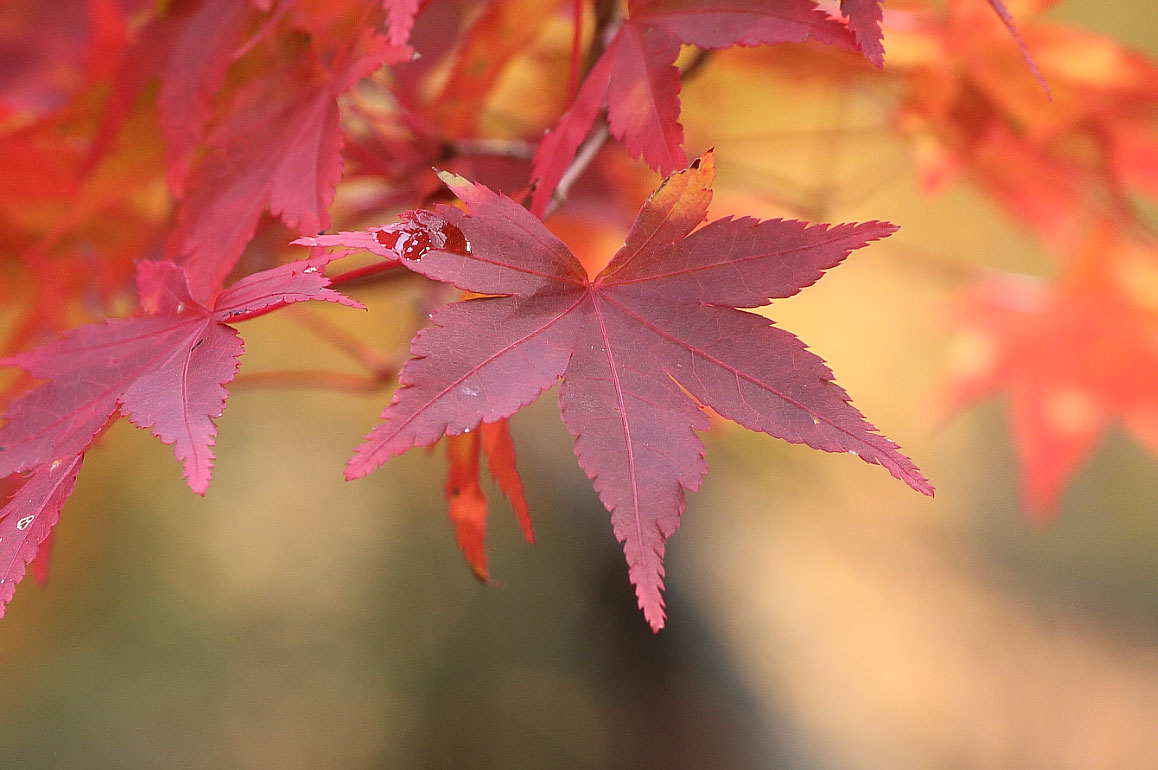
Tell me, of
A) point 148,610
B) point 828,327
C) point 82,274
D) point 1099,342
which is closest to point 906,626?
point 828,327

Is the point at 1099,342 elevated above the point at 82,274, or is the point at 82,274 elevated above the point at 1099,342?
the point at 82,274

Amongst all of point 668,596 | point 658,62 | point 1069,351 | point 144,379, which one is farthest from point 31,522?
point 668,596

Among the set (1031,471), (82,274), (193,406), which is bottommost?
(1031,471)

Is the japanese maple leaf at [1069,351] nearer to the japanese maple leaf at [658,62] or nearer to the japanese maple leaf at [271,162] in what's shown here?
the japanese maple leaf at [658,62]

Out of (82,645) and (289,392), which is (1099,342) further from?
(82,645)

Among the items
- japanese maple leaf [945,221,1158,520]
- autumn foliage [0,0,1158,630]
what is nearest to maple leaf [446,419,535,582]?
autumn foliage [0,0,1158,630]

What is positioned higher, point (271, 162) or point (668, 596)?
point (271, 162)

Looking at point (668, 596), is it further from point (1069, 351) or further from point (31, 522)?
point (31, 522)

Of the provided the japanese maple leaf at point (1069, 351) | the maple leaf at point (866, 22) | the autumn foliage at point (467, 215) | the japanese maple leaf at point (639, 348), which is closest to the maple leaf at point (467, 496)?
the autumn foliage at point (467, 215)
